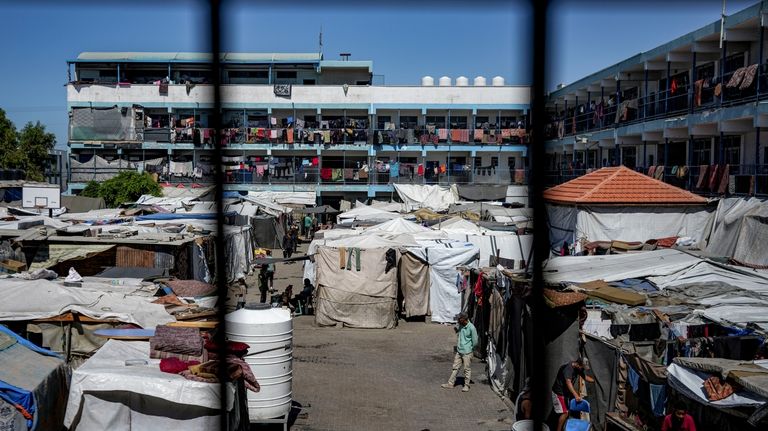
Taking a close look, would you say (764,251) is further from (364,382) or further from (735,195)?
(364,382)

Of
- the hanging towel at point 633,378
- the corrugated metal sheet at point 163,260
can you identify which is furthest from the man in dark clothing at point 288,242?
the hanging towel at point 633,378

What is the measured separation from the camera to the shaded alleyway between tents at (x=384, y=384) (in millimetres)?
7922

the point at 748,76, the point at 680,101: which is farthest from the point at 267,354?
the point at 680,101

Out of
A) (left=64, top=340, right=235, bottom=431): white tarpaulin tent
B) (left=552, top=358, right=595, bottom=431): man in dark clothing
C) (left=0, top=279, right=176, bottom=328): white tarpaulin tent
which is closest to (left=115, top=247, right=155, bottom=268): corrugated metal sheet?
(left=0, top=279, right=176, bottom=328): white tarpaulin tent

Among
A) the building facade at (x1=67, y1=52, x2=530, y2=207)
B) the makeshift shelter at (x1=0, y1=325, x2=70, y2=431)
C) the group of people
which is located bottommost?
the group of people

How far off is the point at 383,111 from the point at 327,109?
2.25 m

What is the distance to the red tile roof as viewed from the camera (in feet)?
44.5

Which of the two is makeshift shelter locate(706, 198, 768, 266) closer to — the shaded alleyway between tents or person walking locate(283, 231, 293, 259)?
the shaded alleyway between tents

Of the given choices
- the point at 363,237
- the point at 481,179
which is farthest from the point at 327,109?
the point at 363,237

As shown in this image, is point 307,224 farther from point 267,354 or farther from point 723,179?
point 267,354

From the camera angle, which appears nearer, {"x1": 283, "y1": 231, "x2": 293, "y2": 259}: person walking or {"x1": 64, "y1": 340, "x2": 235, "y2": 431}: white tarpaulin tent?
{"x1": 64, "y1": 340, "x2": 235, "y2": 431}: white tarpaulin tent

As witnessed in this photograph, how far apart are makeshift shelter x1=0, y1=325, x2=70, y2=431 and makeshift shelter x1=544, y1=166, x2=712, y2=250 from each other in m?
9.80

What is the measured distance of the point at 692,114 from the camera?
15961 mm

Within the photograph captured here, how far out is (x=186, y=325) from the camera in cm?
680
